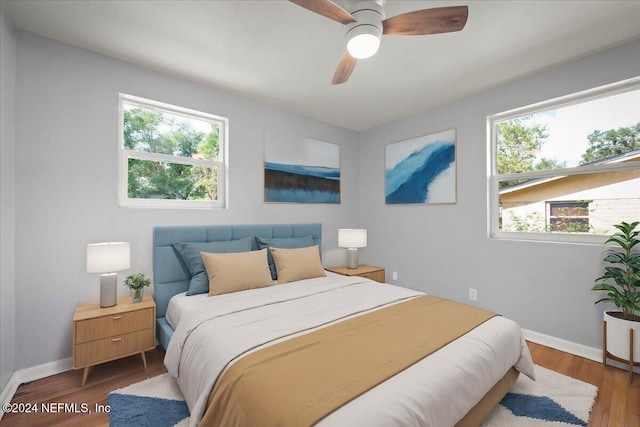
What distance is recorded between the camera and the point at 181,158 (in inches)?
117

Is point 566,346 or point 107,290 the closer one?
point 107,290

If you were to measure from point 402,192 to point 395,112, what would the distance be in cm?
108

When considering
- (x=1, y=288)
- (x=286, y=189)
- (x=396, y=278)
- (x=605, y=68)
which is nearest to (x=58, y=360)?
(x=1, y=288)

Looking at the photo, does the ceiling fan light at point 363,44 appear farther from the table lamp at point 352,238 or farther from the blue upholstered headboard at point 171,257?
the table lamp at point 352,238

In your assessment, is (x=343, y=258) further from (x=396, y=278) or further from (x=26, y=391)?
(x=26, y=391)

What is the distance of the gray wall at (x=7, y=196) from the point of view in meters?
1.87

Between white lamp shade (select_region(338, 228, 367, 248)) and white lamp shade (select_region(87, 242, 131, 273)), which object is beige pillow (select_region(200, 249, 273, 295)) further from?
white lamp shade (select_region(338, 228, 367, 248))

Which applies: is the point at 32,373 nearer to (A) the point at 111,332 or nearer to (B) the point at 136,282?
(A) the point at 111,332

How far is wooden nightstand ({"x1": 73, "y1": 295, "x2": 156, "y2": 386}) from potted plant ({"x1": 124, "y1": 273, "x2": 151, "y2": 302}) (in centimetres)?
6

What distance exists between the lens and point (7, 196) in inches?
77.8

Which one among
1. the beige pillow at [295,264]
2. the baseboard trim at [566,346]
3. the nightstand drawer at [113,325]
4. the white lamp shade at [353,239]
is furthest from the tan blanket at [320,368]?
the white lamp shade at [353,239]

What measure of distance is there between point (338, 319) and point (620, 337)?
7.29 feet

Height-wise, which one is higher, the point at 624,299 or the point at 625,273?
the point at 625,273

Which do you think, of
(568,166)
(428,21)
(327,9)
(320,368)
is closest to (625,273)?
(568,166)
